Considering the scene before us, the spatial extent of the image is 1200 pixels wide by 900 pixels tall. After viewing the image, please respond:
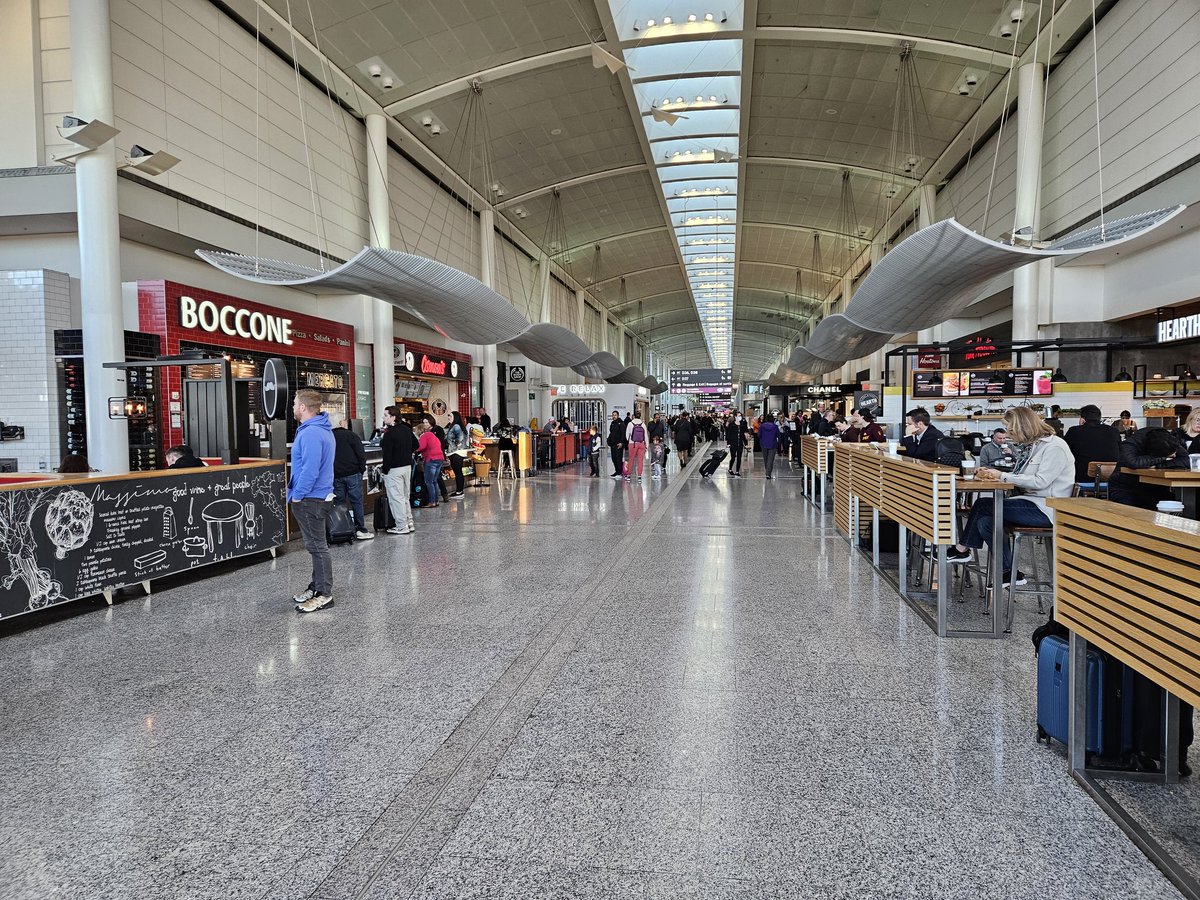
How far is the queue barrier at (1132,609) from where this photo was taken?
1.91 metres

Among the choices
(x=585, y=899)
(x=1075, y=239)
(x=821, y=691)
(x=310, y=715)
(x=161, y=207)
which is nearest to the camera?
(x=585, y=899)

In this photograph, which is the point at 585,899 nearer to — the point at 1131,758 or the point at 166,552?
the point at 1131,758

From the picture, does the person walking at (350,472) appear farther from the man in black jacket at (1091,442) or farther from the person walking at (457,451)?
the man in black jacket at (1091,442)

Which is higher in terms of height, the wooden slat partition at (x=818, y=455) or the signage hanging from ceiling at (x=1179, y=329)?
the signage hanging from ceiling at (x=1179, y=329)

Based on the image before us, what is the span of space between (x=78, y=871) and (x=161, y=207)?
32.0 feet

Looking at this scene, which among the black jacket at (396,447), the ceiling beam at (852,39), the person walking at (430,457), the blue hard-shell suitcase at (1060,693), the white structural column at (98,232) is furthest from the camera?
the ceiling beam at (852,39)

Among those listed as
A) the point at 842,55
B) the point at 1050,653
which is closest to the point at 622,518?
the point at 1050,653

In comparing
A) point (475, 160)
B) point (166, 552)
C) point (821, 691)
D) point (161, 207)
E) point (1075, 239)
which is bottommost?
point (821, 691)

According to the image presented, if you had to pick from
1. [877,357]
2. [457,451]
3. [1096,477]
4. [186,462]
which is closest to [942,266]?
[1096,477]

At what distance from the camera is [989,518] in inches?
178

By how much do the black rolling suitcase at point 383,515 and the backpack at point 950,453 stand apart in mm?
6447

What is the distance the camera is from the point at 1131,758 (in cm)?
256

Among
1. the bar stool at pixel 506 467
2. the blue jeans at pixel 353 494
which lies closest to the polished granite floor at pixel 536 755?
the blue jeans at pixel 353 494

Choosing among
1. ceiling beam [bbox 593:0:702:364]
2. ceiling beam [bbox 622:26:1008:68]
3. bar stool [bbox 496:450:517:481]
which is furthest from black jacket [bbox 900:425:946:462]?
bar stool [bbox 496:450:517:481]
